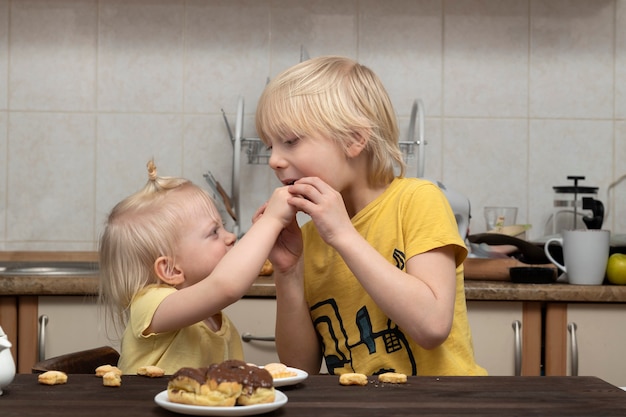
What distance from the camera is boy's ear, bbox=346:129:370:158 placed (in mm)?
1309

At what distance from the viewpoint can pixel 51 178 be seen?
8.28ft

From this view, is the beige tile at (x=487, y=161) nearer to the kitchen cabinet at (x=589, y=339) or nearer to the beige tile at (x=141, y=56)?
the kitchen cabinet at (x=589, y=339)

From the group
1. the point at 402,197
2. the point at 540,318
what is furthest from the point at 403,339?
the point at 540,318

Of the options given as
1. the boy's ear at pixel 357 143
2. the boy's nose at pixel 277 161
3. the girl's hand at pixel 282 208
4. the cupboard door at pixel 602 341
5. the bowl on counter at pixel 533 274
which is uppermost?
the boy's ear at pixel 357 143

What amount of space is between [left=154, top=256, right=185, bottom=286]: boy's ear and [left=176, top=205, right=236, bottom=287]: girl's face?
0.03 ft

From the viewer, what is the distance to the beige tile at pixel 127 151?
2.52 meters

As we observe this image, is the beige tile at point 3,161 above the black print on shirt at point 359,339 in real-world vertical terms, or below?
above

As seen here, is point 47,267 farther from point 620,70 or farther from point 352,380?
point 620,70

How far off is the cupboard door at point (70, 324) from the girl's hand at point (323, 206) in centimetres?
90

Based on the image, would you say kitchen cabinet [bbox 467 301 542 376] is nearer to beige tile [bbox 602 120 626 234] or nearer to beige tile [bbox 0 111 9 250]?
beige tile [bbox 602 120 626 234]

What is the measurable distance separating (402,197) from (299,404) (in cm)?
58

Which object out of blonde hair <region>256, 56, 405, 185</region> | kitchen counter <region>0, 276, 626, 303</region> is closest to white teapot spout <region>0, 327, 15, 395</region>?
blonde hair <region>256, 56, 405, 185</region>

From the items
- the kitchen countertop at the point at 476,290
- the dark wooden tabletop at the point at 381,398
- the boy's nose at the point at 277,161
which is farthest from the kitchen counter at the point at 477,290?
the dark wooden tabletop at the point at 381,398

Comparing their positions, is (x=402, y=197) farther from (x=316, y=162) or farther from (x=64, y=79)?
(x=64, y=79)
